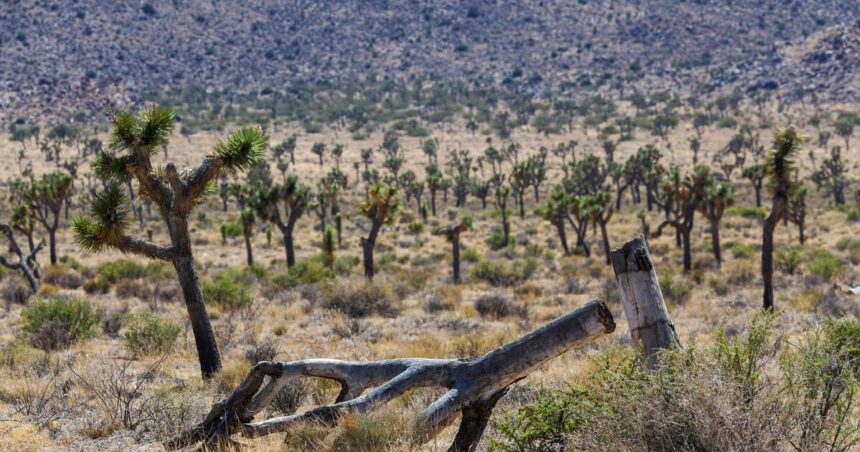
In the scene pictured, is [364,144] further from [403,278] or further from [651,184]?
[403,278]

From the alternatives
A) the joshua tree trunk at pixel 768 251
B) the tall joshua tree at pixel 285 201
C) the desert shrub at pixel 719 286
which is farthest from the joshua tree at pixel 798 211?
the tall joshua tree at pixel 285 201

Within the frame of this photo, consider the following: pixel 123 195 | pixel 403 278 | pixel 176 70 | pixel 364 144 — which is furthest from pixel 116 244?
pixel 176 70

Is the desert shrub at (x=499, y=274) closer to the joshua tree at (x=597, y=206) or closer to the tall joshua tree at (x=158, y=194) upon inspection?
the joshua tree at (x=597, y=206)

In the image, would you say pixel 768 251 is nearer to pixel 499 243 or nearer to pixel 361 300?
pixel 361 300

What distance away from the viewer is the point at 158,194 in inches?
464

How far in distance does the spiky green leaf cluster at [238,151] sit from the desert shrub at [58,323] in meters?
5.25

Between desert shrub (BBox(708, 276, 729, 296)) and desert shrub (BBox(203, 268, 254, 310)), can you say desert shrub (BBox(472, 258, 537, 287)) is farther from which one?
desert shrub (BBox(203, 268, 254, 310))

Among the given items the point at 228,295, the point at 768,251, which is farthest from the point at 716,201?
the point at 228,295

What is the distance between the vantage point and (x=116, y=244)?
11680mm

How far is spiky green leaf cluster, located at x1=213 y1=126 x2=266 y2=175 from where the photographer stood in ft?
38.5

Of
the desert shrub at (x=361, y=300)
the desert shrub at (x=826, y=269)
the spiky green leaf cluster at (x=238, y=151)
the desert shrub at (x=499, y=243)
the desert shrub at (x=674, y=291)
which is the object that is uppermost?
the spiky green leaf cluster at (x=238, y=151)

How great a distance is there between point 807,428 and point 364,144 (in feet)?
367

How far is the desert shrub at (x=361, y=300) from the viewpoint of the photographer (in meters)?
19.4

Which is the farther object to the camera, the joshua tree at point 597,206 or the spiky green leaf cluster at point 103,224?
the joshua tree at point 597,206
